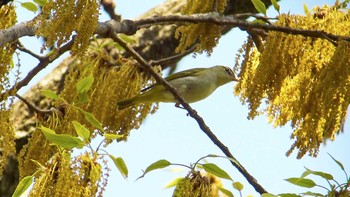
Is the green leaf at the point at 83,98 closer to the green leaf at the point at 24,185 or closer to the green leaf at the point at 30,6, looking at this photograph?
the green leaf at the point at 30,6

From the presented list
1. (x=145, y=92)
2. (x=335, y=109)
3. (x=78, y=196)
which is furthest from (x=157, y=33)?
(x=78, y=196)

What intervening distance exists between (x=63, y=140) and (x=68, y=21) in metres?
0.42

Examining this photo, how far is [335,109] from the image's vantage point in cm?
283

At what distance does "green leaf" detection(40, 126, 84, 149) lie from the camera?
2.56 m

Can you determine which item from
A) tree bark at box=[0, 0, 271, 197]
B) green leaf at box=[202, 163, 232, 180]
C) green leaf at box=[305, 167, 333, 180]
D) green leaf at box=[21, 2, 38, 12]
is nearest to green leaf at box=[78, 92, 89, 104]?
green leaf at box=[21, 2, 38, 12]

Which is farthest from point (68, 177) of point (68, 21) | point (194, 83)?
point (194, 83)

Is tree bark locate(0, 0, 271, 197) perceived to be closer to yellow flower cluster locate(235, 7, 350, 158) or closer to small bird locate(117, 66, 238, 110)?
small bird locate(117, 66, 238, 110)

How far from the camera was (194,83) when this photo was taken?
15.4ft

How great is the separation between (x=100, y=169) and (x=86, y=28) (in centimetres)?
46

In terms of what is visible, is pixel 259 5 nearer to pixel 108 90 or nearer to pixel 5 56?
pixel 108 90

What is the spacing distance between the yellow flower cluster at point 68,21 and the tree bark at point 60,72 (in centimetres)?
201

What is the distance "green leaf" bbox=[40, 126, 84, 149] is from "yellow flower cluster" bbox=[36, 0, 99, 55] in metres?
0.30

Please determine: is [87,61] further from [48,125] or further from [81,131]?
[81,131]

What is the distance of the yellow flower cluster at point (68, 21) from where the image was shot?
7.72ft
